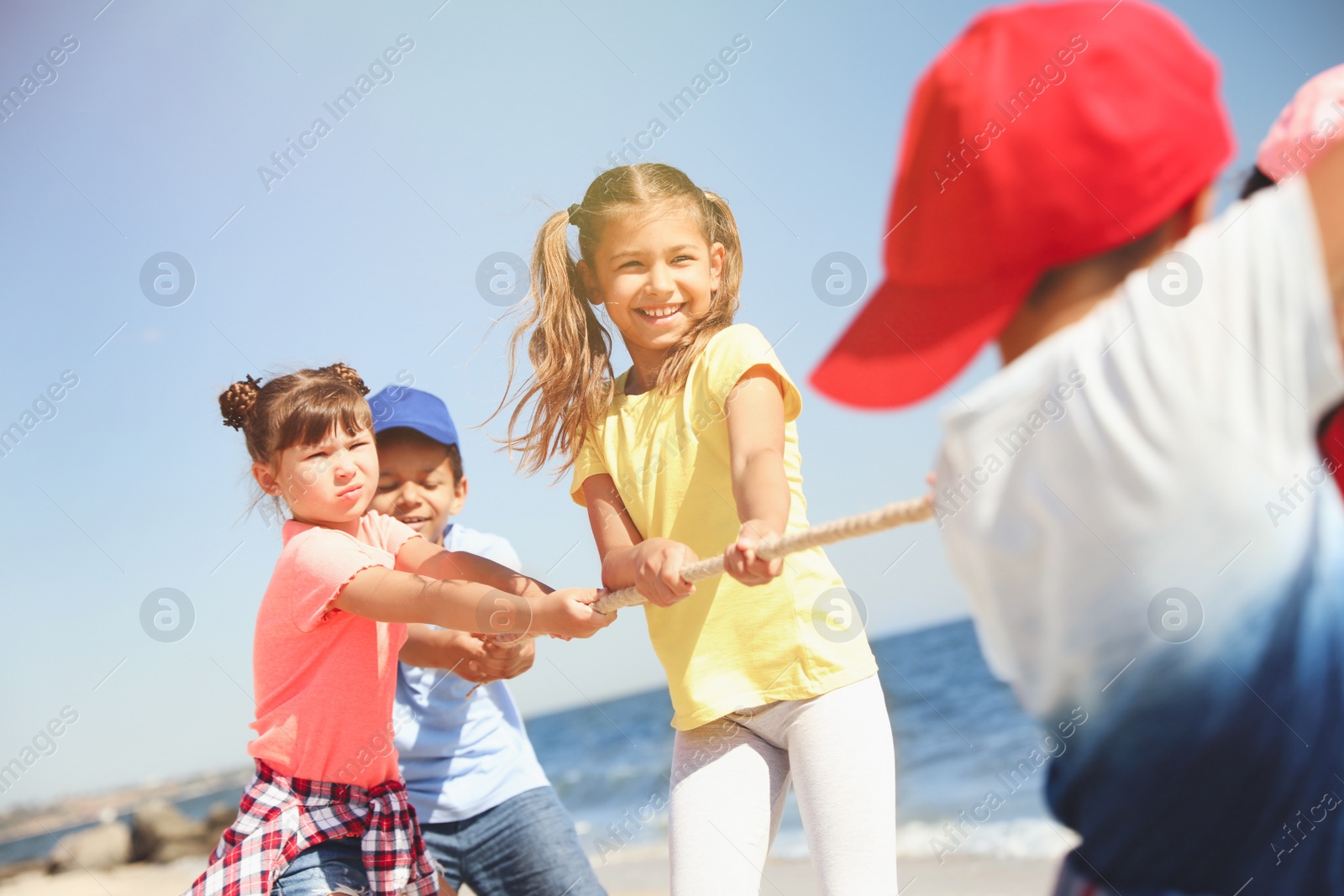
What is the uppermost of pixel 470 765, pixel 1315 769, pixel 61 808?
pixel 61 808

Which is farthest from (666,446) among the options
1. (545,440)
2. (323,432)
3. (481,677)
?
(481,677)

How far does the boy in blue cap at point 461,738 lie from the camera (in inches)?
104

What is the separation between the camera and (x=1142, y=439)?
0.84 metres

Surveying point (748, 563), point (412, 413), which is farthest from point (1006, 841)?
point (748, 563)

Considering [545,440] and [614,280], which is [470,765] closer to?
[545,440]

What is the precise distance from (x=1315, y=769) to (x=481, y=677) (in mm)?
2147

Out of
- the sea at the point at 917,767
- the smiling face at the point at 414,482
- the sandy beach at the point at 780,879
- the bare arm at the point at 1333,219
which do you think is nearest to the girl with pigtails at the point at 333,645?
the smiling face at the point at 414,482

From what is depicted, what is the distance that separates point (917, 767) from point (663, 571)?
930 centimetres

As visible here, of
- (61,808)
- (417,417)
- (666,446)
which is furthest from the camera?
(61,808)

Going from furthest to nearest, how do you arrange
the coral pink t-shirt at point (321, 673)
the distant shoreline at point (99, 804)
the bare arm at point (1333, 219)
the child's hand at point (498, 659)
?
the distant shoreline at point (99, 804) → the child's hand at point (498, 659) → the coral pink t-shirt at point (321, 673) → the bare arm at point (1333, 219)

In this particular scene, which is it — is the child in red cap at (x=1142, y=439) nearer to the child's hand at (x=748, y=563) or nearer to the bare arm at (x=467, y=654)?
the child's hand at (x=748, y=563)

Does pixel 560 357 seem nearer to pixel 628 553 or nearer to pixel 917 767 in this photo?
pixel 628 553

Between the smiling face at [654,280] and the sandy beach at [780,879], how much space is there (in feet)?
5.97

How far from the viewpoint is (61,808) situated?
1753cm
